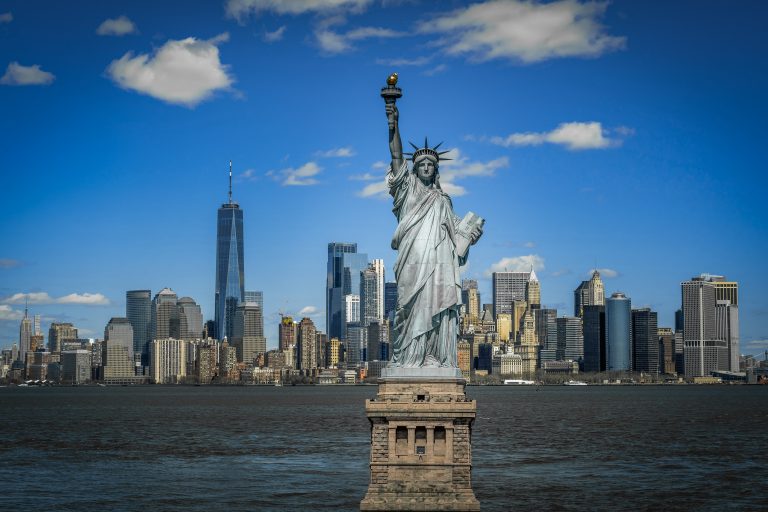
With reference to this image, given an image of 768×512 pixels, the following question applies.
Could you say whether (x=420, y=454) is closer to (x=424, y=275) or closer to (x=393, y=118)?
(x=424, y=275)

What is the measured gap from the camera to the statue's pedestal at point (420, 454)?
34.1m

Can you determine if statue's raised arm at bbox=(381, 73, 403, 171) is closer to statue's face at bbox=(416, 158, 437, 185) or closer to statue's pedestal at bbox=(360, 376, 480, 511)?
statue's face at bbox=(416, 158, 437, 185)

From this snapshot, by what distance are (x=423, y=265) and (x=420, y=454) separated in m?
5.54

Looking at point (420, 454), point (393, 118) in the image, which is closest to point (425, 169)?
point (393, 118)

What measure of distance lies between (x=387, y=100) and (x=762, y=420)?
10153 centimetres

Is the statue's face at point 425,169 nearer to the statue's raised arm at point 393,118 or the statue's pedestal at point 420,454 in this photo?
the statue's raised arm at point 393,118

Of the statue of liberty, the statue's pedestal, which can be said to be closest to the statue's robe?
the statue of liberty

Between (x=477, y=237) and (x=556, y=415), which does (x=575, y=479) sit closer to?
(x=477, y=237)

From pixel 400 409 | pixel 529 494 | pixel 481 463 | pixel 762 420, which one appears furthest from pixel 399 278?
pixel 762 420

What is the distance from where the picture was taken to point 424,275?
1448 inches

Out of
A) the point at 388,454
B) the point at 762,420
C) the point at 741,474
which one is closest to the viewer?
the point at 388,454

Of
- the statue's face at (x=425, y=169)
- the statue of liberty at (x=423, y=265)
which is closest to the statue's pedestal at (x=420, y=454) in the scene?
the statue of liberty at (x=423, y=265)

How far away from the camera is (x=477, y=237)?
38094 mm

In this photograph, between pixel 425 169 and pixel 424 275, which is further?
pixel 425 169
